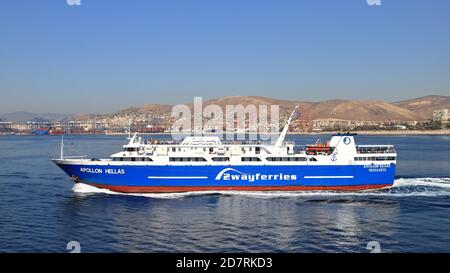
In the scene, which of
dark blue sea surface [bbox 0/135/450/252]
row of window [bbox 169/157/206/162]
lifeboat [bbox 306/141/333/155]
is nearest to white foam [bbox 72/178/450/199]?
dark blue sea surface [bbox 0/135/450/252]

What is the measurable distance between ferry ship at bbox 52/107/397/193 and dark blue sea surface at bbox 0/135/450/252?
0.78 meters

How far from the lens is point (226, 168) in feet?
103

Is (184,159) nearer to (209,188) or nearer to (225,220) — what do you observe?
(209,188)

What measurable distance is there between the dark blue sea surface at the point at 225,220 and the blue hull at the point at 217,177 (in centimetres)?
69

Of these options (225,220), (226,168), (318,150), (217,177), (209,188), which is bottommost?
(225,220)

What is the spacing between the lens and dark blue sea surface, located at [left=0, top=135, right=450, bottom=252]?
19.1 m

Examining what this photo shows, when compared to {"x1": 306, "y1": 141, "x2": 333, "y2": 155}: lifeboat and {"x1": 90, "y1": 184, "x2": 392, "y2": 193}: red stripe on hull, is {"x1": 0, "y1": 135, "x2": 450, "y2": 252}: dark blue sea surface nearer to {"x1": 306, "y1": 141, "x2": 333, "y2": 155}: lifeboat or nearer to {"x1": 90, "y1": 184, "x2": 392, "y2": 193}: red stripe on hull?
{"x1": 90, "y1": 184, "x2": 392, "y2": 193}: red stripe on hull

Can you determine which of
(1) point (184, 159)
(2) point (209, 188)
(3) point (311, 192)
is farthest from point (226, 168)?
(3) point (311, 192)

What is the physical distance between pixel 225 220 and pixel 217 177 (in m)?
8.06

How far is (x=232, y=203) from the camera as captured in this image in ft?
92.6

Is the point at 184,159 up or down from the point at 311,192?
up
